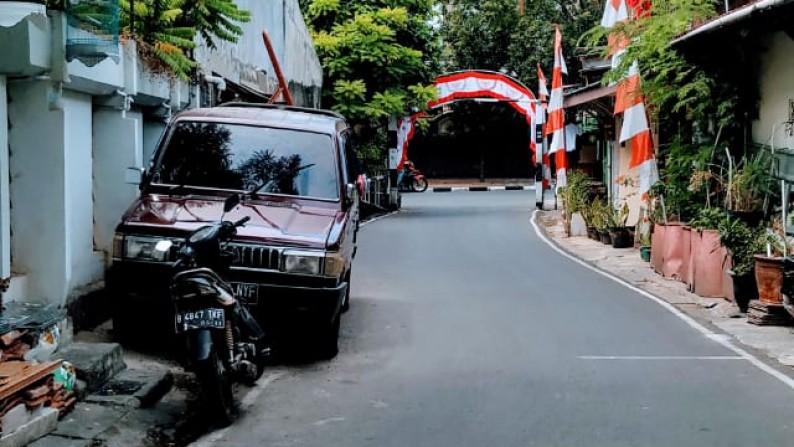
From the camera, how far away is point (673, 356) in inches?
352

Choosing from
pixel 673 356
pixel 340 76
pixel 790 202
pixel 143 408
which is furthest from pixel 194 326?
pixel 340 76

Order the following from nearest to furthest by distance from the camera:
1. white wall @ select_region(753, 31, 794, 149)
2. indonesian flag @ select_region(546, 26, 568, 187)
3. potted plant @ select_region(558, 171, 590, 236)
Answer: white wall @ select_region(753, 31, 794, 149), potted plant @ select_region(558, 171, 590, 236), indonesian flag @ select_region(546, 26, 568, 187)

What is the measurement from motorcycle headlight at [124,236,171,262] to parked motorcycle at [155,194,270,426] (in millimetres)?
958

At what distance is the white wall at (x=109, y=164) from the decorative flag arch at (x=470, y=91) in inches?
770

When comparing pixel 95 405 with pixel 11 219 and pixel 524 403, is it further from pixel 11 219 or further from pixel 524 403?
pixel 524 403

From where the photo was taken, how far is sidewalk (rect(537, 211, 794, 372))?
967cm

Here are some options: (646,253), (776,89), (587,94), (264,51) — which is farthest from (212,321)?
(587,94)

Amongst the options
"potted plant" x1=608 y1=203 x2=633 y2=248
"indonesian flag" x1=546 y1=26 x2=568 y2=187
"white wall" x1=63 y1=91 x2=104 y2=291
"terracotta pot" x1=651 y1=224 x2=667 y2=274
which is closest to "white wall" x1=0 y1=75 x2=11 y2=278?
"white wall" x1=63 y1=91 x2=104 y2=291

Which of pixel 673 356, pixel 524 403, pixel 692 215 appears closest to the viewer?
pixel 524 403

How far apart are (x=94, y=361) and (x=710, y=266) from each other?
8.94 meters

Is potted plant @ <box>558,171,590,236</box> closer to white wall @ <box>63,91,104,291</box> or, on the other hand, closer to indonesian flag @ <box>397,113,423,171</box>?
indonesian flag @ <box>397,113,423,171</box>

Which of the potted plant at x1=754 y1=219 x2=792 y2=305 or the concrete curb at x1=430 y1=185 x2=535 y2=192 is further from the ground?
the concrete curb at x1=430 y1=185 x2=535 y2=192

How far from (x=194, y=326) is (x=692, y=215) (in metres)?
11.3

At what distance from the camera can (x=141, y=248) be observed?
7.86 meters
